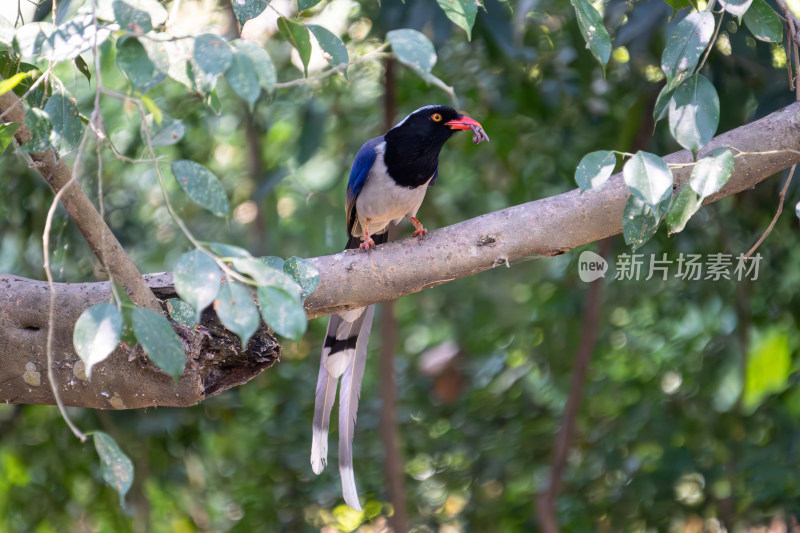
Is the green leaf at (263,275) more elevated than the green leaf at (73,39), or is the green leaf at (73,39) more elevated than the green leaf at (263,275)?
the green leaf at (73,39)

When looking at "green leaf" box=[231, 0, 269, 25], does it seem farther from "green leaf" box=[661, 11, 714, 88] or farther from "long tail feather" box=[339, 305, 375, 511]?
"long tail feather" box=[339, 305, 375, 511]

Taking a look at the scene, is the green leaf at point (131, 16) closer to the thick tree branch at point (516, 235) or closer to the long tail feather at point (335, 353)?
the thick tree branch at point (516, 235)

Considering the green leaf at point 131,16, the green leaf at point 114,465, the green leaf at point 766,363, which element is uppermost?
the green leaf at point 131,16

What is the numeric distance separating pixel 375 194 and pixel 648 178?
1.68m

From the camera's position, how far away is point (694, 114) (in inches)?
57.1

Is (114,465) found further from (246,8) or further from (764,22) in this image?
(764,22)

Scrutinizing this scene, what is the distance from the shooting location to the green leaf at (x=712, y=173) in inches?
52.3

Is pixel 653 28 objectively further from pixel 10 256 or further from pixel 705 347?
pixel 10 256

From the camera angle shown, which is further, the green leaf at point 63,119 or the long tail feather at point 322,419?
the long tail feather at point 322,419

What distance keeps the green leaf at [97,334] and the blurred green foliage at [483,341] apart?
2.24 m

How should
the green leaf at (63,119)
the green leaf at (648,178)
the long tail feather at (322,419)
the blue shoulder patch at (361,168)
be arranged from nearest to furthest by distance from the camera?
the green leaf at (648,178)
the green leaf at (63,119)
the long tail feather at (322,419)
the blue shoulder patch at (361,168)

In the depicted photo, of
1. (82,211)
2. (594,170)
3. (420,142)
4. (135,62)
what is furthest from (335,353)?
(135,62)

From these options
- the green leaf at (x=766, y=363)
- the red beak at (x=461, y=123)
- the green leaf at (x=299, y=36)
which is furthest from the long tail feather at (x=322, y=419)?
the green leaf at (x=766, y=363)

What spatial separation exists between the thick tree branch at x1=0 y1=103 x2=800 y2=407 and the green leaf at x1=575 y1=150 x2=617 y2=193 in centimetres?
78
